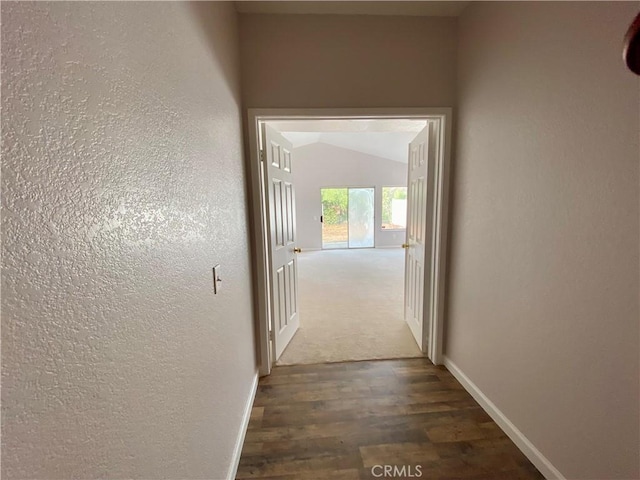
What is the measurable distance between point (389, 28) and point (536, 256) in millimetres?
1750

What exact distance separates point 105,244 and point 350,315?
3033 mm

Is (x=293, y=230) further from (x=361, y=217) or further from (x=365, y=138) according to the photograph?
(x=361, y=217)

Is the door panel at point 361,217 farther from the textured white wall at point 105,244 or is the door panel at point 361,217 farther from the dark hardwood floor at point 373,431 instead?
the textured white wall at point 105,244

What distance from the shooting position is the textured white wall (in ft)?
1.36

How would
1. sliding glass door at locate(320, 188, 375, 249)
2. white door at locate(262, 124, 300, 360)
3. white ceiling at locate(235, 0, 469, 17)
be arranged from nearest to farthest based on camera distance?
1. white ceiling at locate(235, 0, 469, 17)
2. white door at locate(262, 124, 300, 360)
3. sliding glass door at locate(320, 188, 375, 249)

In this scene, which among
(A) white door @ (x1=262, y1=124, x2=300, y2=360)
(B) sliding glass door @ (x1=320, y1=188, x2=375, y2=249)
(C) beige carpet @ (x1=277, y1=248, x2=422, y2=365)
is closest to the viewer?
(A) white door @ (x1=262, y1=124, x2=300, y2=360)

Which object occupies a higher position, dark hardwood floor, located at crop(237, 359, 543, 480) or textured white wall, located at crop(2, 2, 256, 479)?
textured white wall, located at crop(2, 2, 256, 479)

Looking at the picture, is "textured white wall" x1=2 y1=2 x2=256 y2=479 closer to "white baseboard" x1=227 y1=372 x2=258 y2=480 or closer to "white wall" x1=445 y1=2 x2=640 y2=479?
"white baseboard" x1=227 y1=372 x2=258 y2=480

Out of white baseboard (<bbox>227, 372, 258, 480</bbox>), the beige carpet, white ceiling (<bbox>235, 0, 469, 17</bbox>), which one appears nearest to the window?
the beige carpet

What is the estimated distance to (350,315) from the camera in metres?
3.36

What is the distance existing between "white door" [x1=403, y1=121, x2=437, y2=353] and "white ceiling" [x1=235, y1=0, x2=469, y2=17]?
71 cm

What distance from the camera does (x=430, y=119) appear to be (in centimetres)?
206

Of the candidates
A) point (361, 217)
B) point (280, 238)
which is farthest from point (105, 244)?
point (361, 217)

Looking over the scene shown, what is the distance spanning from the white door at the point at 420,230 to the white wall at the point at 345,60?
395mm
